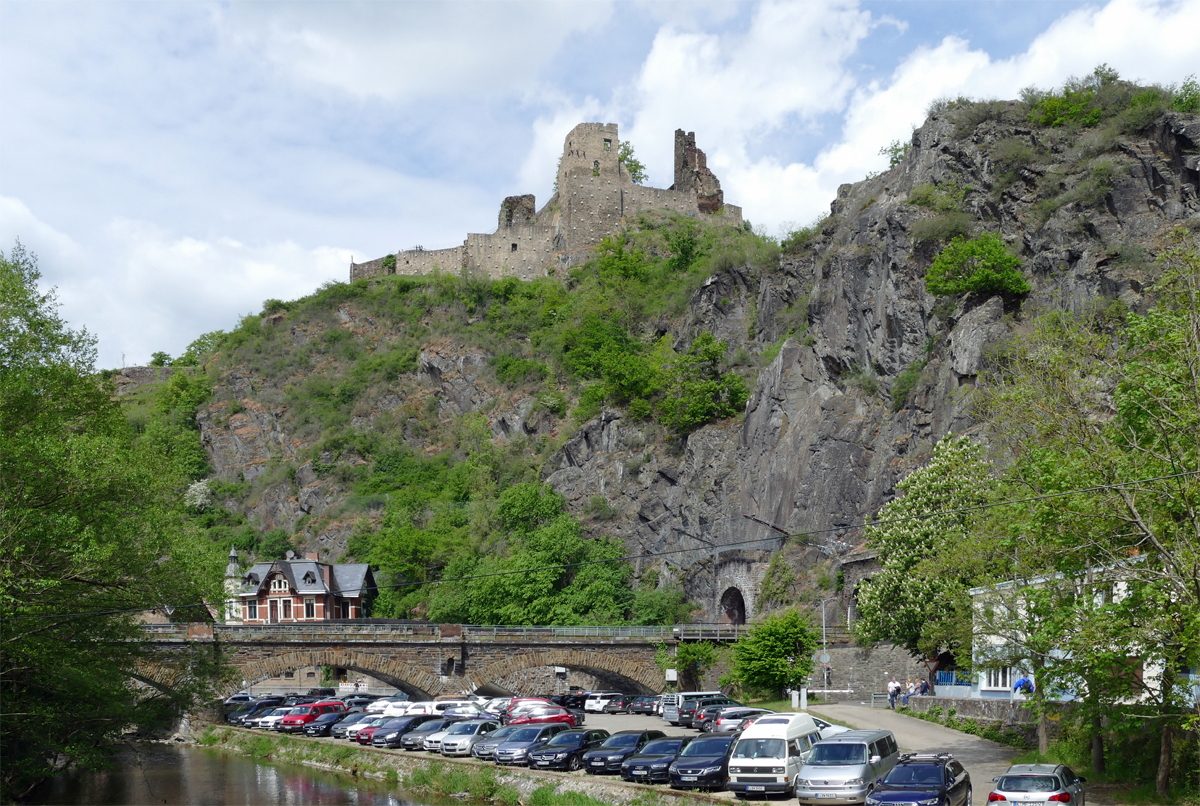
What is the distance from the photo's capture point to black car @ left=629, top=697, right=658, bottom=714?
52906 millimetres

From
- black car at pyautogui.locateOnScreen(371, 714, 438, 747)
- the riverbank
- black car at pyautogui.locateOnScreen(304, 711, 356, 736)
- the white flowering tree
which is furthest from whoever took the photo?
black car at pyautogui.locateOnScreen(304, 711, 356, 736)

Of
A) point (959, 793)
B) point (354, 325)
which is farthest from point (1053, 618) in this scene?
point (354, 325)

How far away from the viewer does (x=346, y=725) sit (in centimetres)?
4641

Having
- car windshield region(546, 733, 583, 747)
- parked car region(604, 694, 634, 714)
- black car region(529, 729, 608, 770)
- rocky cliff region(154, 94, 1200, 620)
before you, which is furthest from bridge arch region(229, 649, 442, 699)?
black car region(529, 729, 608, 770)

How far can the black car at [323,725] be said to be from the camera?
4743 centimetres

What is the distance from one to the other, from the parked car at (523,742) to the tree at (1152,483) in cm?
1784

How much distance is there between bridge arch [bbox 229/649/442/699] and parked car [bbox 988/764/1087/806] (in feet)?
131

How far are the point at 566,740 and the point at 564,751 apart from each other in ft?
3.28

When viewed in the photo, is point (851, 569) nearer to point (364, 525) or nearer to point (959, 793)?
point (959, 793)

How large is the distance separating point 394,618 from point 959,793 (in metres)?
63.1

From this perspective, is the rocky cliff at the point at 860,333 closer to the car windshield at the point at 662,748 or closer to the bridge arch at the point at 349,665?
the bridge arch at the point at 349,665

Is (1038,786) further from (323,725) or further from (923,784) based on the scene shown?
(323,725)

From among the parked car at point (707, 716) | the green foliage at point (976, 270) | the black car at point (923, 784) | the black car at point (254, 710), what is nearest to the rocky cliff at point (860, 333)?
the green foliage at point (976, 270)

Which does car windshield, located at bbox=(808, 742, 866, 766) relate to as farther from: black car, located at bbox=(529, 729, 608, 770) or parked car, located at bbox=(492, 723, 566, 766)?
parked car, located at bbox=(492, 723, 566, 766)
